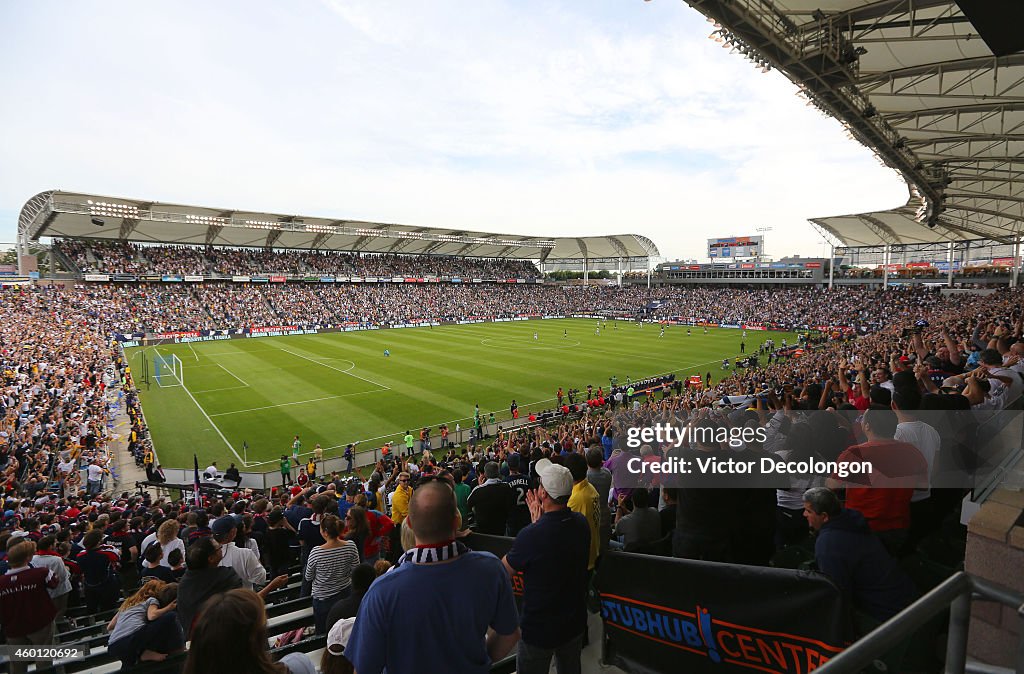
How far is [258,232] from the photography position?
69062 mm

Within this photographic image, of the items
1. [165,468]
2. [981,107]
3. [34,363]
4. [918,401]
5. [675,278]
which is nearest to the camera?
[918,401]

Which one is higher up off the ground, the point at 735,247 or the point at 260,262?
the point at 735,247

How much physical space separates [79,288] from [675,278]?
87447 millimetres

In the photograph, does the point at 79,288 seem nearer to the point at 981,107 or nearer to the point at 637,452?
the point at 637,452

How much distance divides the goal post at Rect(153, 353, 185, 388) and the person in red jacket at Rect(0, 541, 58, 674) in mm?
29050

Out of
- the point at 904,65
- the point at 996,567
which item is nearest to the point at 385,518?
the point at 996,567

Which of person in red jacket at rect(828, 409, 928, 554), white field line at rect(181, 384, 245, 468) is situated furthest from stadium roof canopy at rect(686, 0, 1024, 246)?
white field line at rect(181, 384, 245, 468)

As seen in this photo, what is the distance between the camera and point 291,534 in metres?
7.45

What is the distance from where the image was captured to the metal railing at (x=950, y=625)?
4.49 feet

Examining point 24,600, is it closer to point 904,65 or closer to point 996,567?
point 996,567

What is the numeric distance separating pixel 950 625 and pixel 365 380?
31.9 meters

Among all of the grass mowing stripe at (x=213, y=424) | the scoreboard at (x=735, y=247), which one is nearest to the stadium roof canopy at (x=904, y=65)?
the grass mowing stripe at (x=213, y=424)

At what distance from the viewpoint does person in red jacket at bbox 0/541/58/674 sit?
5324 mm

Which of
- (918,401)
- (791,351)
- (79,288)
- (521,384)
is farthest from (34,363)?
(791,351)
